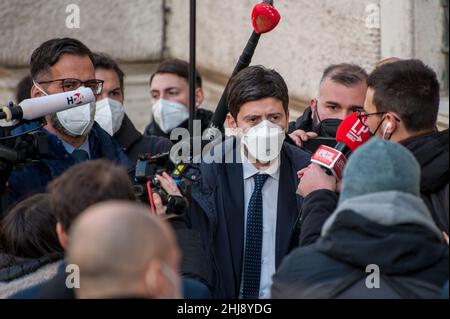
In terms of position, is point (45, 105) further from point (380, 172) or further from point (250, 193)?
point (380, 172)

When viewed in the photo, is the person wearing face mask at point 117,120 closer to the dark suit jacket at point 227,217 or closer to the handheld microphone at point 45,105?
the handheld microphone at point 45,105

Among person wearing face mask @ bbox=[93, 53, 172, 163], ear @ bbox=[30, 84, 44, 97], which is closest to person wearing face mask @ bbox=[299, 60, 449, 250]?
ear @ bbox=[30, 84, 44, 97]

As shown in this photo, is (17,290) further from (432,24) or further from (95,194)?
(432,24)

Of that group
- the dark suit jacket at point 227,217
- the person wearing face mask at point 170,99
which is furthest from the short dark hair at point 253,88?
the person wearing face mask at point 170,99

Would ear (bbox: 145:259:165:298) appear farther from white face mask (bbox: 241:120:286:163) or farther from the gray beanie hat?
white face mask (bbox: 241:120:286:163)

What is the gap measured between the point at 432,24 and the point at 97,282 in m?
4.77

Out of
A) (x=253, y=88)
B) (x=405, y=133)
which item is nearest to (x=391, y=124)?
(x=405, y=133)

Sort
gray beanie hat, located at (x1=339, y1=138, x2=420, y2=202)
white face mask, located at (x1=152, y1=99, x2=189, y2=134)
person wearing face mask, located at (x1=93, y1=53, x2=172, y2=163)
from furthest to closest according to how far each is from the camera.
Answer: white face mask, located at (x1=152, y1=99, x2=189, y2=134), person wearing face mask, located at (x1=93, y1=53, x2=172, y2=163), gray beanie hat, located at (x1=339, y1=138, x2=420, y2=202)

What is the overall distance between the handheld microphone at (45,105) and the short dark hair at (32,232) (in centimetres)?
77

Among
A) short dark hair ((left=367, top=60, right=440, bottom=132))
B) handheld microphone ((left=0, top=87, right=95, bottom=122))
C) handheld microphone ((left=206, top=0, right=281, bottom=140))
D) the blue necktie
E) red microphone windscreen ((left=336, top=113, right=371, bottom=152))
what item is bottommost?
the blue necktie

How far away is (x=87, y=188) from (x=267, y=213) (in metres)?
1.30

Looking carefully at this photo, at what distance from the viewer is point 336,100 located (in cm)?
526

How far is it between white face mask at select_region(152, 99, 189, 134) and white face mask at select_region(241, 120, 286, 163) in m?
2.15

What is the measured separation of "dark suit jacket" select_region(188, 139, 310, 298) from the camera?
4016 millimetres
